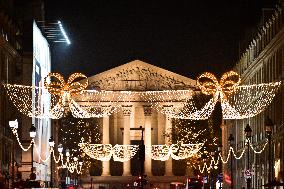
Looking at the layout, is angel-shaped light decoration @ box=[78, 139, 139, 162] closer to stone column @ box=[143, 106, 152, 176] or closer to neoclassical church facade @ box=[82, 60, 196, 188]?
neoclassical church facade @ box=[82, 60, 196, 188]

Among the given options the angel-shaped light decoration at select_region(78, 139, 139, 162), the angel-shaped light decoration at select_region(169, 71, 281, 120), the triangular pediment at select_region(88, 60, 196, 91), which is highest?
the triangular pediment at select_region(88, 60, 196, 91)

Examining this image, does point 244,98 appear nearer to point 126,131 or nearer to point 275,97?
point 275,97

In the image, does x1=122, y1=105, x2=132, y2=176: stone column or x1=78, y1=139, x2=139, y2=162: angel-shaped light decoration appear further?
x1=122, y1=105, x2=132, y2=176: stone column

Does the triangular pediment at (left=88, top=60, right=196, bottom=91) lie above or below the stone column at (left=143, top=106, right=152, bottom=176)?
above

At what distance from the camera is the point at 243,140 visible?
4122 inches

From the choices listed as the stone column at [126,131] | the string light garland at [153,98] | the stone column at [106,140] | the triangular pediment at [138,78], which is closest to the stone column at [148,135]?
the string light garland at [153,98]

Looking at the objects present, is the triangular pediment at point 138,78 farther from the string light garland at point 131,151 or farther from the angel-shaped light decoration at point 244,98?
the angel-shaped light decoration at point 244,98

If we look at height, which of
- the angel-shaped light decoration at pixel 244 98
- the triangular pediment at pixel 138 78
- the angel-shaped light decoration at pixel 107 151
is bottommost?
the angel-shaped light decoration at pixel 107 151

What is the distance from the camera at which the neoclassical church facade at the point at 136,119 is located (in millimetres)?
158750

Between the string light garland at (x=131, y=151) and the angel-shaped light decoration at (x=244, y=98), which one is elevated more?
the angel-shaped light decoration at (x=244, y=98)

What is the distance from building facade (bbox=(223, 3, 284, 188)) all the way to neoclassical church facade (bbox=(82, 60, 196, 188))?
48.6 meters

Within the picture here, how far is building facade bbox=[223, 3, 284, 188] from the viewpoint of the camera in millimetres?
75688

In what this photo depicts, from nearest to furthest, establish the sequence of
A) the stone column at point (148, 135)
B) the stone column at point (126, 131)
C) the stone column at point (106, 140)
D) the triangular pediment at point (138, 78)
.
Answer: the triangular pediment at point (138, 78) → the stone column at point (106, 140) → the stone column at point (126, 131) → the stone column at point (148, 135)

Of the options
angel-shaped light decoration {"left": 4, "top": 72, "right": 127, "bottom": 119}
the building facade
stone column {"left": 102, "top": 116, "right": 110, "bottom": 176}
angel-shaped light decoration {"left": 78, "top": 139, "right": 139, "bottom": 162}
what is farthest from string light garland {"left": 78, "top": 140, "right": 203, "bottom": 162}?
the building facade
